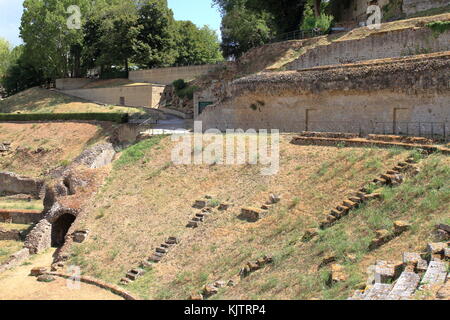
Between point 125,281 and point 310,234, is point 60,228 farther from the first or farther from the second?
point 310,234

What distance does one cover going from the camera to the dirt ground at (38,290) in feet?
54.0

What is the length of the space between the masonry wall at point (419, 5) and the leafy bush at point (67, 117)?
65.9 feet

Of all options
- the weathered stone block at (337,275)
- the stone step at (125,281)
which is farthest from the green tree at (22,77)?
the weathered stone block at (337,275)

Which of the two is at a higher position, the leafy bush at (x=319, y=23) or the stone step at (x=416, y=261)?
the leafy bush at (x=319, y=23)

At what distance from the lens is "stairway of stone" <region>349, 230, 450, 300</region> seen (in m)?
8.91

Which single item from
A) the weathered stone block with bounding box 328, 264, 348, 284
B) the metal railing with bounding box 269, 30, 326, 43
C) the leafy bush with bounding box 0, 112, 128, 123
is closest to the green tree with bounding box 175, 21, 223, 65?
the metal railing with bounding box 269, 30, 326, 43

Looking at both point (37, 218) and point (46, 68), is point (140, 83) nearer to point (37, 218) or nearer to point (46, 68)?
point (46, 68)

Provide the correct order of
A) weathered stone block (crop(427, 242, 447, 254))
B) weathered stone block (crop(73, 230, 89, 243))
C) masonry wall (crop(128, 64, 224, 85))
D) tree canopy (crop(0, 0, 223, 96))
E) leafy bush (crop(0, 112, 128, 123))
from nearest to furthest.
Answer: weathered stone block (crop(427, 242, 447, 254)) → weathered stone block (crop(73, 230, 89, 243)) → leafy bush (crop(0, 112, 128, 123)) → masonry wall (crop(128, 64, 224, 85)) → tree canopy (crop(0, 0, 223, 96))

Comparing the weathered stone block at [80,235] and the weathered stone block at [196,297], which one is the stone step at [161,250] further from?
the weathered stone block at [80,235]

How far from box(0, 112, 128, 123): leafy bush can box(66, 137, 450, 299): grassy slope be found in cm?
1048

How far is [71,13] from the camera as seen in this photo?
49719 mm

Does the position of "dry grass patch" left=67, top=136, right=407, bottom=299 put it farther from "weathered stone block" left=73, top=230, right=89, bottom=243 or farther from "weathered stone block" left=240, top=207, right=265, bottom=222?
"weathered stone block" left=73, top=230, right=89, bottom=243

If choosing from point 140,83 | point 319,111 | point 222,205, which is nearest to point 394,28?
point 319,111

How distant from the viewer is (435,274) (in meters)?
9.30
